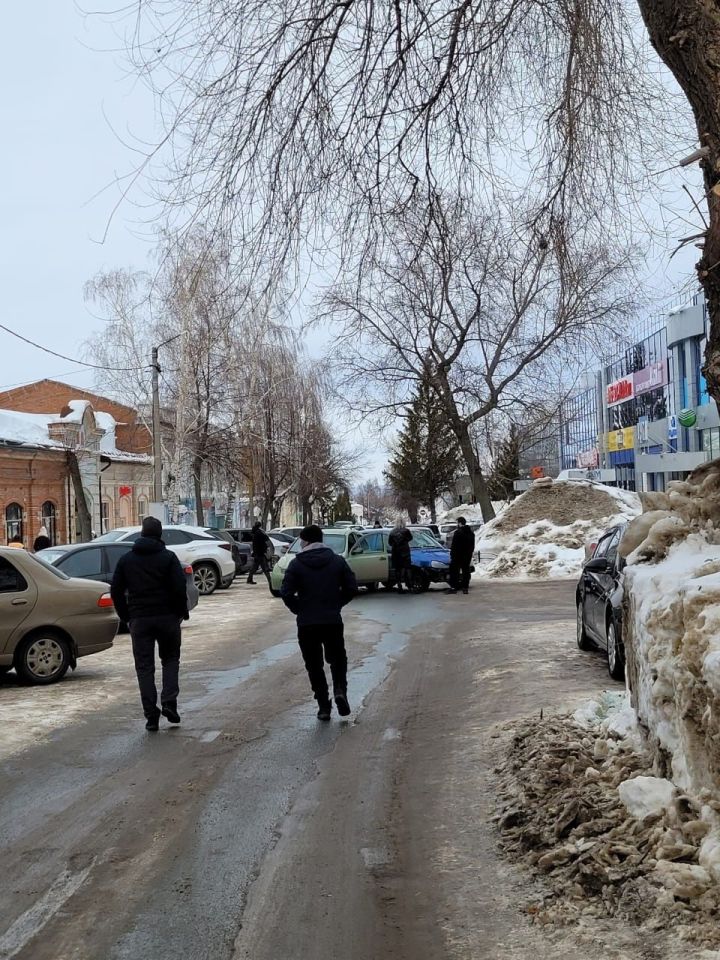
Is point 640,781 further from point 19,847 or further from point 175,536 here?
point 175,536

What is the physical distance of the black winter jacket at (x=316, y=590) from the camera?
362 inches

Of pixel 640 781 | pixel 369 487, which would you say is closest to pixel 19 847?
pixel 640 781

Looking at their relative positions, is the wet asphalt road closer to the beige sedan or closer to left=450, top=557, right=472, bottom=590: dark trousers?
the beige sedan

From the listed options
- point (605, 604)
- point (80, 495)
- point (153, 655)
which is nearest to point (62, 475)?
point (80, 495)

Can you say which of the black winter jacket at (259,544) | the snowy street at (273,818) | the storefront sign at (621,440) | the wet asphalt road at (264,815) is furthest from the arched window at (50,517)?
the storefront sign at (621,440)

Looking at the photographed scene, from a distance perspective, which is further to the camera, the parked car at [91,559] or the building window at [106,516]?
the building window at [106,516]

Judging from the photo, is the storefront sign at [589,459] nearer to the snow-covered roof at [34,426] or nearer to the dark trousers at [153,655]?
the snow-covered roof at [34,426]

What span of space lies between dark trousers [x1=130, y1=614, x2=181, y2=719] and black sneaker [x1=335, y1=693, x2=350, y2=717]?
142cm

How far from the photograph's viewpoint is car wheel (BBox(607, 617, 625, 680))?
10219 millimetres

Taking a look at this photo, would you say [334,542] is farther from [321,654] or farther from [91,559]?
[321,654]

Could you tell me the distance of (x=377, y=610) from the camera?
68.5 ft

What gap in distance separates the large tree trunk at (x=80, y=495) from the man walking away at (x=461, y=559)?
19.4 metres

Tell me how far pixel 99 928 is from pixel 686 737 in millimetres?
2865

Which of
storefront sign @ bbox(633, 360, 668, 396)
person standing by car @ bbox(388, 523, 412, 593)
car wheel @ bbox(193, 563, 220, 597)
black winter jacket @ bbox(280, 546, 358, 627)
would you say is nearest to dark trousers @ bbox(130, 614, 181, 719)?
black winter jacket @ bbox(280, 546, 358, 627)
